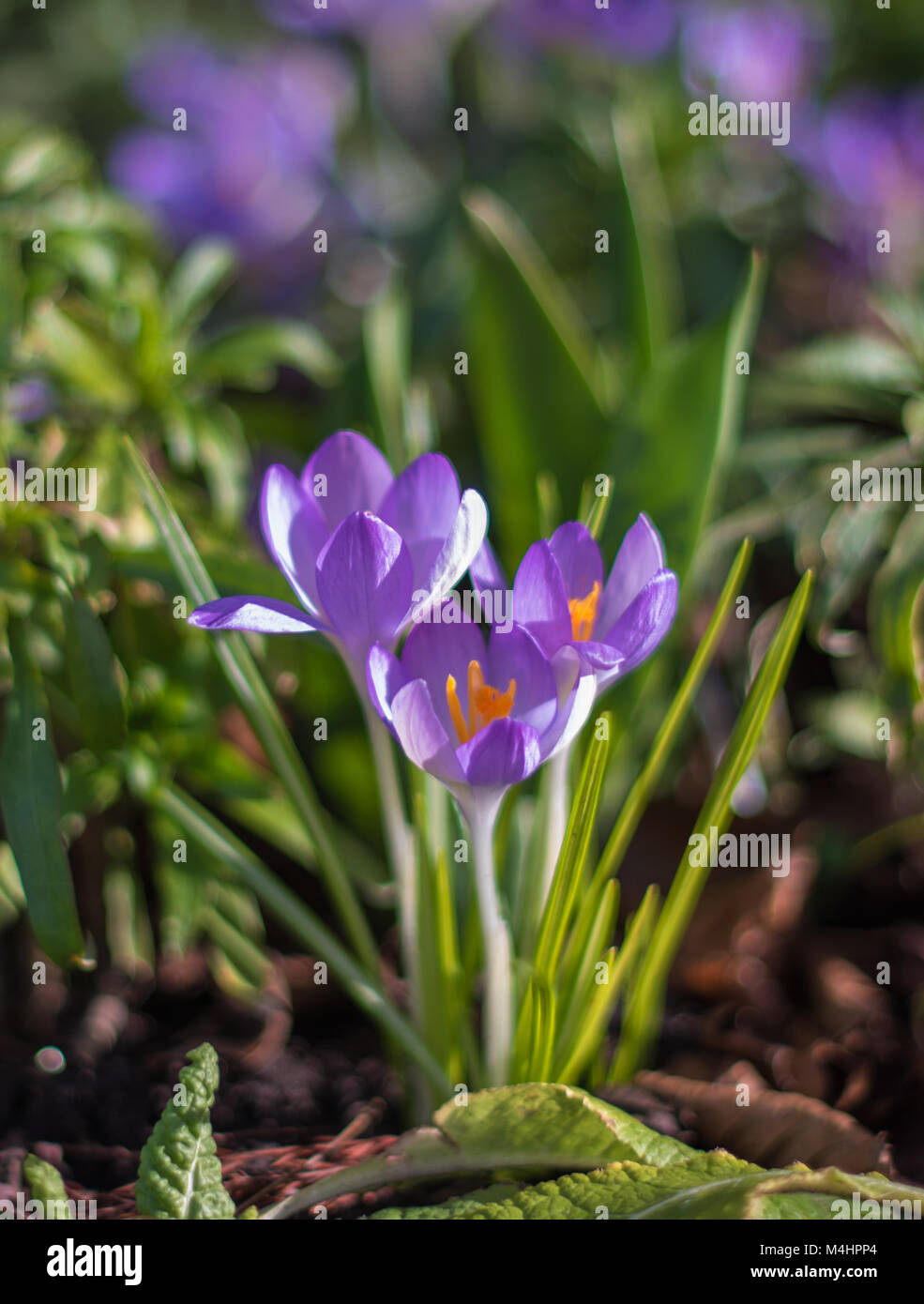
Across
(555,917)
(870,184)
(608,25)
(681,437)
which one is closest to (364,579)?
(555,917)

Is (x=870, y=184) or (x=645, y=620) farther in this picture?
(x=870, y=184)

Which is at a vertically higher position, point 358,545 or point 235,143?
point 235,143

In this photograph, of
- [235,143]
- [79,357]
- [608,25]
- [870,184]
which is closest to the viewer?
[79,357]

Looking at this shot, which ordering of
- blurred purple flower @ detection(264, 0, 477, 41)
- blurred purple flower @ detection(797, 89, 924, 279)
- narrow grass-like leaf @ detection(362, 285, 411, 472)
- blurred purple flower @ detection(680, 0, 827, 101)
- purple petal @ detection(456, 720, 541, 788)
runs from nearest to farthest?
purple petal @ detection(456, 720, 541, 788), narrow grass-like leaf @ detection(362, 285, 411, 472), blurred purple flower @ detection(797, 89, 924, 279), blurred purple flower @ detection(680, 0, 827, 101), blurred purple flower @ detection(264, 0, 477, 41)

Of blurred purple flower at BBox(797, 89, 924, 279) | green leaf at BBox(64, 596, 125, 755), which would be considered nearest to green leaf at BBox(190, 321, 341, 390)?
green leaf at BBox(64, 596, 125, 755)

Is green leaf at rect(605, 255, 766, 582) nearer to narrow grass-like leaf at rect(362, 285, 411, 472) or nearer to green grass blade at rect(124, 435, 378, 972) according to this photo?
narrow grass-like leaf at rect(362, 285, 411, 472)

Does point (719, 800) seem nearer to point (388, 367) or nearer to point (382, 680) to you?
point (382, 680)

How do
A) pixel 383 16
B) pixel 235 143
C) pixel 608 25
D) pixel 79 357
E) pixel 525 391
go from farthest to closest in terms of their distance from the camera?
pixel 383 16, pixel 235 143, pixel 608 25, pixel 525 391, pixel 79 357

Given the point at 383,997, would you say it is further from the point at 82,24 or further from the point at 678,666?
the point at 82,24
